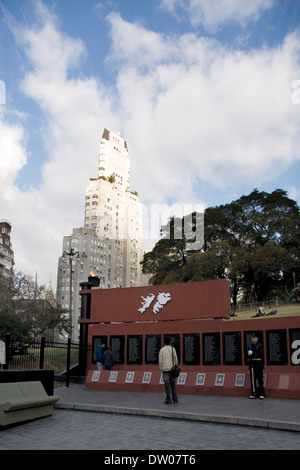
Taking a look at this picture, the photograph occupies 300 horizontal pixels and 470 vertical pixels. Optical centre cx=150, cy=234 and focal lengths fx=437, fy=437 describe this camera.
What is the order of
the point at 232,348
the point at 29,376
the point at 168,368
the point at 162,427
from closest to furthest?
1. the point at 162,427
2. the point at 29,376
3. the point at 168,368
4. the point at 232,348

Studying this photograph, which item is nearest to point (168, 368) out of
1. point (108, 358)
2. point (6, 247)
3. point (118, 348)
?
point (108, 358)

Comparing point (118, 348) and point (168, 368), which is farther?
point (118, 348)

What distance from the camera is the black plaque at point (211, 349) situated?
52.0ft

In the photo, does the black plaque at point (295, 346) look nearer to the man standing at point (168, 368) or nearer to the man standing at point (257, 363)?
Result: the man standing at point (257, 363)

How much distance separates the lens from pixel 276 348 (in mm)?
14688

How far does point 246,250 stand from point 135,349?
33.4 m

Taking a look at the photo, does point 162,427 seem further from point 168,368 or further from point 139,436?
point 168,368

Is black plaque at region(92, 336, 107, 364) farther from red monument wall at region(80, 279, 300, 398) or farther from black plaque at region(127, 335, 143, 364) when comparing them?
black plaque at region(127, 335, 143, 364)

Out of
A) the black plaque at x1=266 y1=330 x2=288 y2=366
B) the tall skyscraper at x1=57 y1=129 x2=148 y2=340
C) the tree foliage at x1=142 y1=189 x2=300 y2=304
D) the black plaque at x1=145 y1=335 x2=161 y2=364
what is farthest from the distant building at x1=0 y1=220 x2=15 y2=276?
the black plaque at x1=266 y1=330 x2=288 y2=366

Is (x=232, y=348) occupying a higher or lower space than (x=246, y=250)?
lower

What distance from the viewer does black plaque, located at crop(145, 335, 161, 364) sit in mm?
17391

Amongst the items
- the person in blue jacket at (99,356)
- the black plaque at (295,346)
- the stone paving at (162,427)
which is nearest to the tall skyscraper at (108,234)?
the person in blue jacket at (99,356)

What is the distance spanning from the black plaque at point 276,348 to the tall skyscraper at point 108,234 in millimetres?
85205
